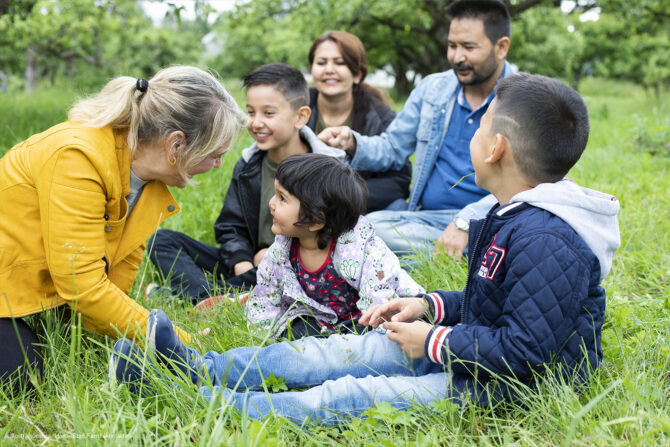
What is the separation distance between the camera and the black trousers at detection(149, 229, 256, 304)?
3449mm

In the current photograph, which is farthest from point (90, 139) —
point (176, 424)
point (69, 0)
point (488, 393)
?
point (69, 0)

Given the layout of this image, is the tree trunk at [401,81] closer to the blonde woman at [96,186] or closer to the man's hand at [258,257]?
the man's hand at [258,257]

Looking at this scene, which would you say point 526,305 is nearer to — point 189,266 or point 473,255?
point 473,255

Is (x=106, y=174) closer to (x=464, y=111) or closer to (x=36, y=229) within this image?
(x=36, y=229)

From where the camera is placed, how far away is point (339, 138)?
3.67 metres

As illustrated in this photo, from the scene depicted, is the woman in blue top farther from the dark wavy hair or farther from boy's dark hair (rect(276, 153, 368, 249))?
boy's dark hair (rect(276, 153, 368, 249))

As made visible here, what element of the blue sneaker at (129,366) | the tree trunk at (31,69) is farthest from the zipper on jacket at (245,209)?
the tree trunk at (31,69)

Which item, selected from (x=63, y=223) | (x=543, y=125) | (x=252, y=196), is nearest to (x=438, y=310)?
(x=543, y=125)

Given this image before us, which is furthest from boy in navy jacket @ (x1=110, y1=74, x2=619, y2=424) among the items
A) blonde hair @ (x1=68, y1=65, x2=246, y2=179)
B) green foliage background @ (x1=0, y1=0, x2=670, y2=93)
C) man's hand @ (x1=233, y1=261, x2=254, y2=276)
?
green foliage background @ (x1=0, y1=0, x2=670, y2=93)

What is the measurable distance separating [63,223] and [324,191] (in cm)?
106

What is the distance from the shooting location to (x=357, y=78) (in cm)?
442

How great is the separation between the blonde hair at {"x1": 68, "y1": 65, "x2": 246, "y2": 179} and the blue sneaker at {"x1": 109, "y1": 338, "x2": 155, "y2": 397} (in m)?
0.89

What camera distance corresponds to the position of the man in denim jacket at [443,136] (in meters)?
3.75

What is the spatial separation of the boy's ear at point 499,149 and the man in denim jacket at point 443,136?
150 cm
